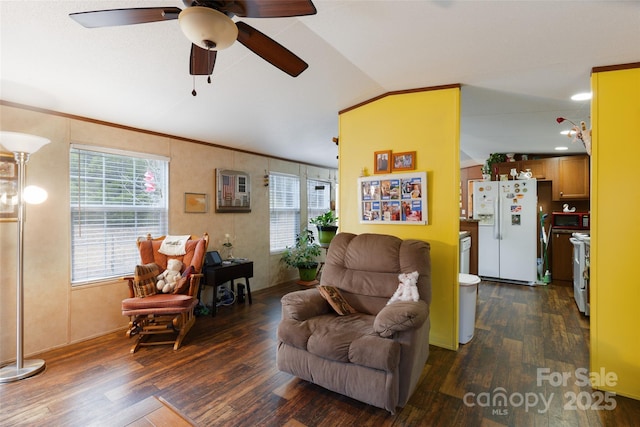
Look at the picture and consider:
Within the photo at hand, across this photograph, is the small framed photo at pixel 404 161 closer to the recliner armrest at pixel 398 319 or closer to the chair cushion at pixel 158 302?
the recliner armrest at pixel 398 319

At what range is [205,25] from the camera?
1.20 meters

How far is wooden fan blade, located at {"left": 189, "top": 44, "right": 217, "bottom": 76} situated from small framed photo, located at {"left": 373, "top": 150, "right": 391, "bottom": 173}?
190 centimetres

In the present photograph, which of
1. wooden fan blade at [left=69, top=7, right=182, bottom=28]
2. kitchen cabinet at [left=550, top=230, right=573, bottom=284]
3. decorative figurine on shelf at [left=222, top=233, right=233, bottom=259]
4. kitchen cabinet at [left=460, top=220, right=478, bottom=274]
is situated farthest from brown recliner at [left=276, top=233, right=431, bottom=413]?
kitchen cabinet at [left=550, top=230, right=573, bottom=284]

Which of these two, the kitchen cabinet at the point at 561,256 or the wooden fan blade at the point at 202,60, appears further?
the kitchen cabinet at the point at 561,256

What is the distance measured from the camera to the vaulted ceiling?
168 centimetres

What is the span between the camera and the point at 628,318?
2105 millimetres

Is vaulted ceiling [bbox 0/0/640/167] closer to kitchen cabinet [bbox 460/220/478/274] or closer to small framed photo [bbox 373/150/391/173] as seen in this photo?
small framed photo [bbox 373/150/391/173]

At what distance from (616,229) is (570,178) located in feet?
12.9

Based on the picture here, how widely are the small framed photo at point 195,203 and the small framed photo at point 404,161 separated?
8.64 ft

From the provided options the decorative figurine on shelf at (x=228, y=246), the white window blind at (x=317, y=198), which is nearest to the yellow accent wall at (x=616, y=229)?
the decorative figurine on shelf at (x=228, y=246)

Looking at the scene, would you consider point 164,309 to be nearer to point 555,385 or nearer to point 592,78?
point 555,385

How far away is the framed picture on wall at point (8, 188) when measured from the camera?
104 inches

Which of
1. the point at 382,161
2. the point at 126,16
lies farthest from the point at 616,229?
the point at 126,16

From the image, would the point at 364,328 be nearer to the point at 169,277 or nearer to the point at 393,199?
the point at 393,199
